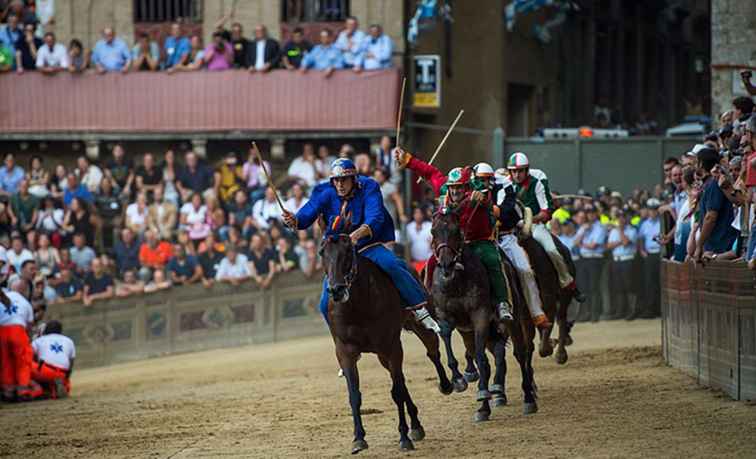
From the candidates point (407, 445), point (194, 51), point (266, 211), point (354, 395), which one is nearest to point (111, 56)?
point (194, 51)

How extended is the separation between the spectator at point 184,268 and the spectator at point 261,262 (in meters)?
0.94

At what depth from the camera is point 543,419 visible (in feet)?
50.8

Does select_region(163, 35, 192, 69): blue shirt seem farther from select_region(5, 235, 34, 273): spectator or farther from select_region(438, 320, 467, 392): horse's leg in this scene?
select_region(438, 320, 467, 392): horse's leg

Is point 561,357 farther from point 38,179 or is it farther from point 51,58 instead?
point 51,58

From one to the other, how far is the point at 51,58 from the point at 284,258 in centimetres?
857

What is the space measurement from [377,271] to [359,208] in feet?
1.89

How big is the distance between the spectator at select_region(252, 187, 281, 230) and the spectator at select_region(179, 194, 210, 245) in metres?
0.92

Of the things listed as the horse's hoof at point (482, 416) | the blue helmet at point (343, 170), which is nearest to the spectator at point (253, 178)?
the horse's hoof at point (482, 416)

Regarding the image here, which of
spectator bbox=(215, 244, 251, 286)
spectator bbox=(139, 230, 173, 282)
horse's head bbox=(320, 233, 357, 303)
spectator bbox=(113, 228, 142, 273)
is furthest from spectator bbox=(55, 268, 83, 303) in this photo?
horse's head bbox=(320, 233, 357, 303)

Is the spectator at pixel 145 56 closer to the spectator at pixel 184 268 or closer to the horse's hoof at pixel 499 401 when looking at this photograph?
the spectator at pixel 184 268

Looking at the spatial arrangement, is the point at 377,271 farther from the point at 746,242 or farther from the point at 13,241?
the point at 13,241


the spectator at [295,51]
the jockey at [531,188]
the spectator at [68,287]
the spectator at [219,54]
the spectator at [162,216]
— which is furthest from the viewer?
the spectator at [219,54]

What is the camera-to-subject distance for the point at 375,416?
16.6 metres

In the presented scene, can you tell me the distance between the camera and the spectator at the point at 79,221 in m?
30.5
